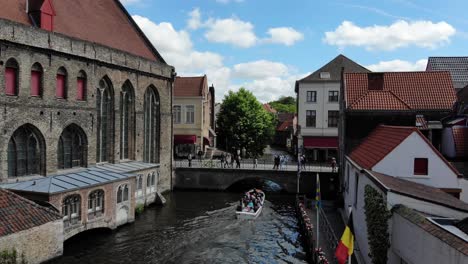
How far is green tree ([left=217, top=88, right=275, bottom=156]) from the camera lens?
153 feet

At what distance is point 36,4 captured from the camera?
21.2 m

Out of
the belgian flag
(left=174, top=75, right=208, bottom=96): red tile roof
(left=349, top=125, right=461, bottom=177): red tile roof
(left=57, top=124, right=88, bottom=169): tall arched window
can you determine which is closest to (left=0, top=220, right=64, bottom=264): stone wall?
(left=57, top=124, right=88, bottom=169): tall arched window

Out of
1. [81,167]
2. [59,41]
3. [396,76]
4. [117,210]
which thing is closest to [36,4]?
[59,41]

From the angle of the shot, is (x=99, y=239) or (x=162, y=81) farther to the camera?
(x=162, y=81)

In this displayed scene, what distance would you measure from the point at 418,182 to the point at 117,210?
15186 mm

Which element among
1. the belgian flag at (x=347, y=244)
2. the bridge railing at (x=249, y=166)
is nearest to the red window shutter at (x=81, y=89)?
the bridge railing at (x=249, y=166)

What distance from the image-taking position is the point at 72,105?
72.2 ft

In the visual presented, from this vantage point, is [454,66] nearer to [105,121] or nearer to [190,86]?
[190,86]

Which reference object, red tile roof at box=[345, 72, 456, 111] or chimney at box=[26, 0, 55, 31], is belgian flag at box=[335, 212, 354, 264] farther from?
chimney at box=[26, 0, 55, 31]

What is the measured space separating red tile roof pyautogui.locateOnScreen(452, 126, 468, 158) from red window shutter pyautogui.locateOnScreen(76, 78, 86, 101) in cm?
2098

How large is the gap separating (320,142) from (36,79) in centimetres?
3041

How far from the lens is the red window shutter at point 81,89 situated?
22681 mm

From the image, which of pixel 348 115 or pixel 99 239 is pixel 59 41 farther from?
pixel 348 115

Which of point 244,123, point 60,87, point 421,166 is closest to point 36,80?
point 60,87
